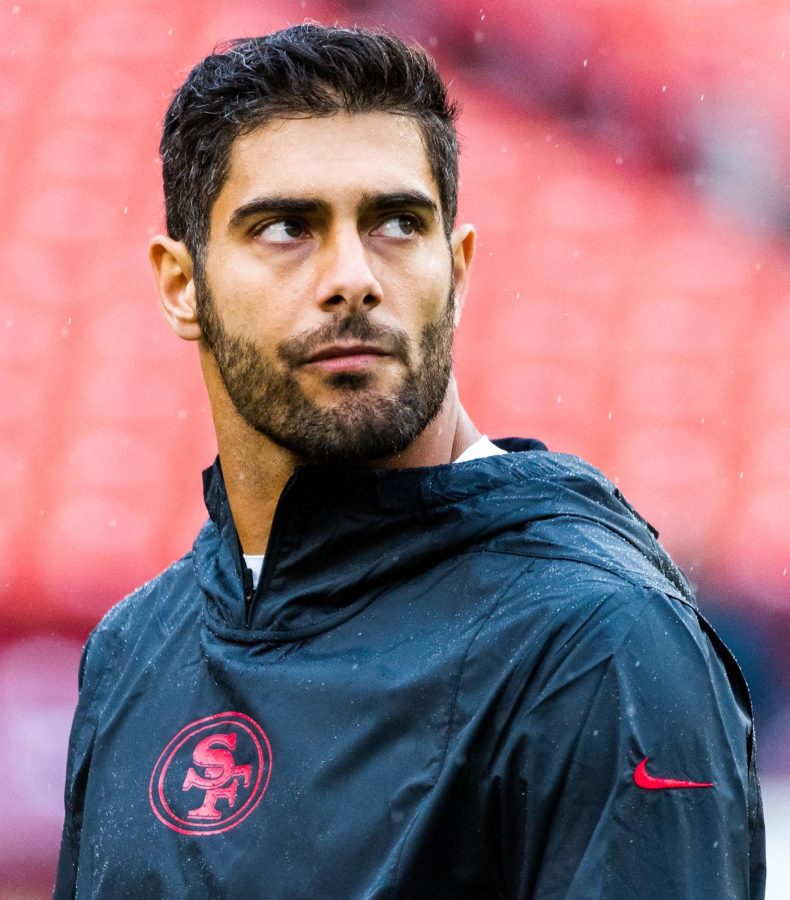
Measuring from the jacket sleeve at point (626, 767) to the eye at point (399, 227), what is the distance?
0.53 meters

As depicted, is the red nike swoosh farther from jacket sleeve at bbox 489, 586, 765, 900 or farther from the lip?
the lip

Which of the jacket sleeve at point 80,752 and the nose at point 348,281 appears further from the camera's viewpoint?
the jacket sleeve at point 80,752

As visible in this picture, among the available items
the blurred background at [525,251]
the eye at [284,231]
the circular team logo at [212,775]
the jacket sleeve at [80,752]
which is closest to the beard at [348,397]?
the eye at [284,231]

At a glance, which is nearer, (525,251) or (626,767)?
(626,767)

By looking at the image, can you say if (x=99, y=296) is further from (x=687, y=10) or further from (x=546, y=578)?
(x=546, y=578)

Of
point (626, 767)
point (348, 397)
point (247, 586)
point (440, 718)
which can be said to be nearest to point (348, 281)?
point (348, 397)

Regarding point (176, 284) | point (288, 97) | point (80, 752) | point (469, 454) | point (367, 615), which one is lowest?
point (80, 752)

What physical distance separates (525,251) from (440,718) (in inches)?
130

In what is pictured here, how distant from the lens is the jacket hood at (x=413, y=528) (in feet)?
4.67

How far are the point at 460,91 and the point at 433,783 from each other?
3.39 metres

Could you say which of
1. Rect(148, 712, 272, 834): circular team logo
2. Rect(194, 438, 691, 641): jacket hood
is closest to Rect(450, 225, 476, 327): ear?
Rect(194, 438, 691, 641): jacket hood

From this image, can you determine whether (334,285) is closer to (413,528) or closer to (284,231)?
(284,231)

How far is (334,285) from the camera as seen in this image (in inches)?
59.6

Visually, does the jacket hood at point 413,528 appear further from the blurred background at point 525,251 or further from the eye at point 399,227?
the blurred background at point 525,251
